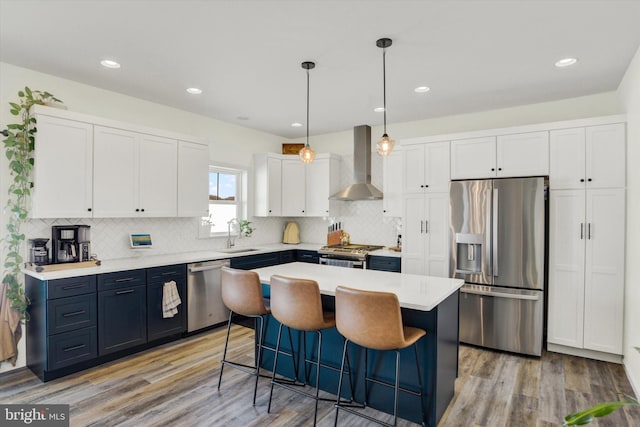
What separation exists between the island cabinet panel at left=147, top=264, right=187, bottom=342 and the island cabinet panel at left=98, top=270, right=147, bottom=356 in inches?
2.5

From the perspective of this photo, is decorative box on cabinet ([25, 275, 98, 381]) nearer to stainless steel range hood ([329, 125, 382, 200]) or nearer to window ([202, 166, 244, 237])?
window ([202, 166, 244, 237])

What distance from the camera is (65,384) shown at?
303cm

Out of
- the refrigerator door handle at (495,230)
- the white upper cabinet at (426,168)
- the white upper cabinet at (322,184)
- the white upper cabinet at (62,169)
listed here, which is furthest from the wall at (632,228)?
the white upper cabinet at (62,169)

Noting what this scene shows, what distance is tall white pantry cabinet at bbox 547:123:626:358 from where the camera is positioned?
3.44m

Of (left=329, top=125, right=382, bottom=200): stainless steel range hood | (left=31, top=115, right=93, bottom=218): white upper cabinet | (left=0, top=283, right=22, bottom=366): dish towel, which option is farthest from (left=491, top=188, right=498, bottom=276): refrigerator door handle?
(left=0, top=283, right=22, bottom=366): dish towel

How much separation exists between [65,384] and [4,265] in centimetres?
118

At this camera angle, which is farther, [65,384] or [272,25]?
[65,384]

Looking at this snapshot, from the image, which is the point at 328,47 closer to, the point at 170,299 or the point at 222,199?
the point at 170,299

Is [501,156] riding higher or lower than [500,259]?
higher

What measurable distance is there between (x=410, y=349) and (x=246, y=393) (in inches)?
54.9

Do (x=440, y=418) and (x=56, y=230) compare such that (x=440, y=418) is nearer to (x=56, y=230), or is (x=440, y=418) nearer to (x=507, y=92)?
(x=507, y=92)

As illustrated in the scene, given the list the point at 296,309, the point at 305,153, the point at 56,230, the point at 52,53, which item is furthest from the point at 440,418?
the point at 52,53

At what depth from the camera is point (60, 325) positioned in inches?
122

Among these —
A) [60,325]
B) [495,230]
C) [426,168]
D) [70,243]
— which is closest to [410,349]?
[495,230]
